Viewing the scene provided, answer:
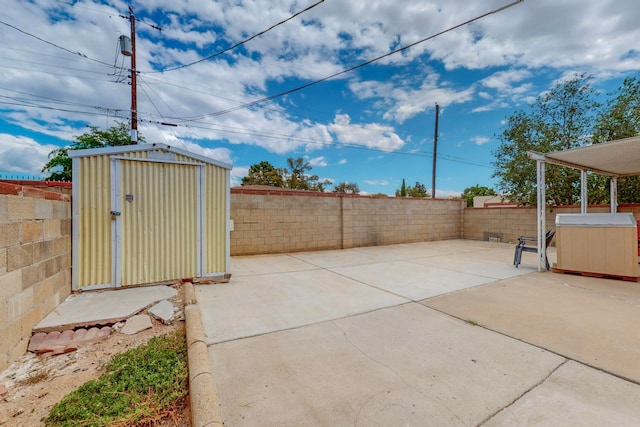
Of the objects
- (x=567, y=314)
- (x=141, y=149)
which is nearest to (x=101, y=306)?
(x=141, y=149)

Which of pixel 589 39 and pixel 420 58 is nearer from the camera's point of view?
pixel 589 39

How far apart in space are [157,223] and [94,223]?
0.74 meters

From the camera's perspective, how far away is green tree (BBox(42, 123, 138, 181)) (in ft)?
35.0

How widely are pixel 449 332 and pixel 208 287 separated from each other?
342 centimetres

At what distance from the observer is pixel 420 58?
30.3ft

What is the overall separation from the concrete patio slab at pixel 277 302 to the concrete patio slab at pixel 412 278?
1.04 feet

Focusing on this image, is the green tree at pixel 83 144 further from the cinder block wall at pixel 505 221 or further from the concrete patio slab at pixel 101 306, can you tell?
the cinder block wall at pixel 505 221

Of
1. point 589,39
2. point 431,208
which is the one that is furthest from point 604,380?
point 431,208

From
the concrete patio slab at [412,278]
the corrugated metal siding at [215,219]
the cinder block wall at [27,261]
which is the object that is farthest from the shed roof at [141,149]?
the concrete patio slab at [412,278]

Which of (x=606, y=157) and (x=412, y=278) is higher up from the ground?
(x=606, y=157)

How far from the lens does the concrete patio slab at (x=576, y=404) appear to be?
58.4 inches

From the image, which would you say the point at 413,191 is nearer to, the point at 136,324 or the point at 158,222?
the point at 158,222

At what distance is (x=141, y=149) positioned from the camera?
3.92 m

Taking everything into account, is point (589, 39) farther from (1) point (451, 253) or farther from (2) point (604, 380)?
(2) point (604, 380)
